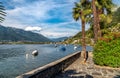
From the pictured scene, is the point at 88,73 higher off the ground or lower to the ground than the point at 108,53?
lower

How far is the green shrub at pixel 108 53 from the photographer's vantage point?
64.8 ft

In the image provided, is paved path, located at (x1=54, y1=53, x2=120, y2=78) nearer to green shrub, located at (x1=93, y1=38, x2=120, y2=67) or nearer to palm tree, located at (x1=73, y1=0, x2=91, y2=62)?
green shrub, located at (x1=93, y1=38, x2=120, y2=67)

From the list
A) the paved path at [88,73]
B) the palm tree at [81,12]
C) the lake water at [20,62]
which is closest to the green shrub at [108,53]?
the paved path at [88,73]

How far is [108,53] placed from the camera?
20.3 m

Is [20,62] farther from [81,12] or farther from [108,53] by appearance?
[108,53]

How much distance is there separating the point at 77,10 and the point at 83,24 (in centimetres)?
214

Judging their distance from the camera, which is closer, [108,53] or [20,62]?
[108,53]

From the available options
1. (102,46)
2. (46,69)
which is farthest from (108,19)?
(46,69)

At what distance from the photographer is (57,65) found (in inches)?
591

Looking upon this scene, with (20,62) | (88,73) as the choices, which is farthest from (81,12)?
(20,62)

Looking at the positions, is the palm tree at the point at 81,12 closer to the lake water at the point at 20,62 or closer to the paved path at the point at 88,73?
the paved path at the point at 88,73

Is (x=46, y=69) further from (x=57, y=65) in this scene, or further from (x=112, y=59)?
(x=112, y=59)

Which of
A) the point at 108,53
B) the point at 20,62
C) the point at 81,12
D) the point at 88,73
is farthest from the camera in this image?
the point at 20,62

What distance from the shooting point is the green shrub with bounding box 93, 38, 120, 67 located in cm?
1977
